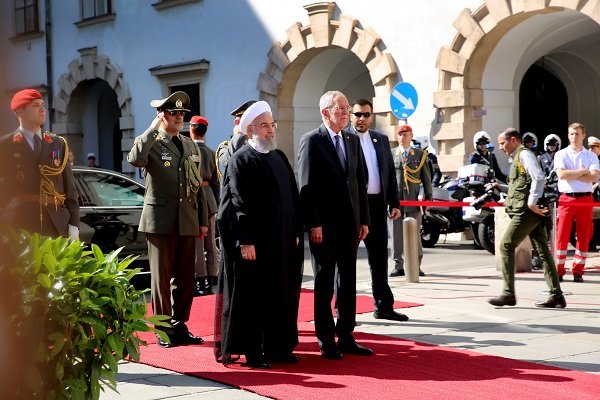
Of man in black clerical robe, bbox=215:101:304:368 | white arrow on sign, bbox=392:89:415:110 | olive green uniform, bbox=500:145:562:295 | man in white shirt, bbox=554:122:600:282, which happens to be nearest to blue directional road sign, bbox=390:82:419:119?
white arrow on sign, bbox=392:89:415:110

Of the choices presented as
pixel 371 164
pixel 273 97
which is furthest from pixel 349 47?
pixel 371 164

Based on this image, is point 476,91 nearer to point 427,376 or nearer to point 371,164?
point 371,164

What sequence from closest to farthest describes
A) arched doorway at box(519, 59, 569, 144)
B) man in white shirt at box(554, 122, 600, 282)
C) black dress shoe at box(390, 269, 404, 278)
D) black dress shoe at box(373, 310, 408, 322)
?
black dress shoe at box(373, 310, 408, 322), man in white shirt at box(554, 122, 600, 282), black dress shoe at box(390, 269, 404, 278), arched doorway at box(519, 59, 569, 144)

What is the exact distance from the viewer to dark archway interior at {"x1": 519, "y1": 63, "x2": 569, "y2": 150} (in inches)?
816

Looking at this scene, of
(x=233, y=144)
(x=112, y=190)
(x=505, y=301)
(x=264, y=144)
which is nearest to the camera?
(x=264, y=144)

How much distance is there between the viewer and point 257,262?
19.9ft

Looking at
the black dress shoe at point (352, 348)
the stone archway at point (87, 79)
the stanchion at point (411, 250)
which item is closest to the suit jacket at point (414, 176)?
the stanchion at point (411, 250)

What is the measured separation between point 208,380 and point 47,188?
5.74ft

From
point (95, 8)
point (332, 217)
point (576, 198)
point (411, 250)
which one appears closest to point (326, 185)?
point (332, 217)

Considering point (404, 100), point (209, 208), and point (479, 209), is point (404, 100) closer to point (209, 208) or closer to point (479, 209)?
point (479, 209)

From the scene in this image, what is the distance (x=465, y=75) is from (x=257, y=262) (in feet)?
38.2

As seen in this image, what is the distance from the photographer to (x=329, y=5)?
744 inches

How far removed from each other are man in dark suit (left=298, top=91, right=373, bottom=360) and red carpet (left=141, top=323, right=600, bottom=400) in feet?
0.79

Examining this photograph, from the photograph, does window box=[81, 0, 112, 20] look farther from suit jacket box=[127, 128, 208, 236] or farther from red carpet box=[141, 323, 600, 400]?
red carpet box=[141, 323, 600, 400]
